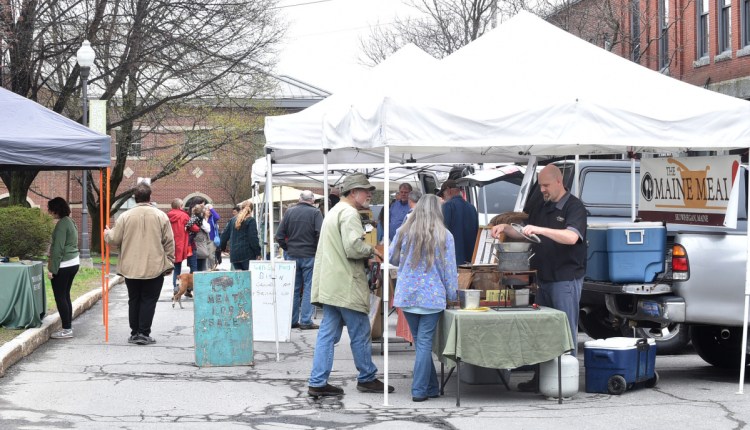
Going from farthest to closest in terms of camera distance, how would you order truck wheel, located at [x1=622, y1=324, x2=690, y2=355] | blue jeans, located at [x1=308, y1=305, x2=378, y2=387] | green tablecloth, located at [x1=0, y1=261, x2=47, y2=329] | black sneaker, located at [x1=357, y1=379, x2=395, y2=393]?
1. green tablecloth, located at [x1=0, y1=261, x2=47, y2=329]
2. truck wheel, located at [x1=622, y1=324, x2=690, y2=355]
3. black sneaker, located at [x1=357, y1=379, x2=395, y2=393]
4. blue jeans, located at [x1=308, y1=305, x2=378, y2=387]

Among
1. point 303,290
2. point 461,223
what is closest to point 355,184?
point 461,223

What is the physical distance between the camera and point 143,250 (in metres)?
12.2

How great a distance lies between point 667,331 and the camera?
10875mm

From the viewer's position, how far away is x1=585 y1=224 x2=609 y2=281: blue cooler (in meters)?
9.79

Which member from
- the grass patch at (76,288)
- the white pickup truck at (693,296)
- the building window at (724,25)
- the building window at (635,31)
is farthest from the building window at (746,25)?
the grass patch at (76,288)

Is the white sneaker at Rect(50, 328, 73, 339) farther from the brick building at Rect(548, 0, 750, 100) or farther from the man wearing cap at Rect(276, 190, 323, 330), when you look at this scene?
the brick building at Rect(548, 0, 750, 100)

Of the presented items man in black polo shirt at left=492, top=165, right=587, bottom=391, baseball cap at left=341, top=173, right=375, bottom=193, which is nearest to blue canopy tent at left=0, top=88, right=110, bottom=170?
baseball cap at left=341, top=173, right=375, bottom=193

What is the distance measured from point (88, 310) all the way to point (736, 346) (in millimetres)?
10864

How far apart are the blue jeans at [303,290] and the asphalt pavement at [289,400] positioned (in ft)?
7.63

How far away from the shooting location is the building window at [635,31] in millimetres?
27391

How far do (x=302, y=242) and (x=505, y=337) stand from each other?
5.98m

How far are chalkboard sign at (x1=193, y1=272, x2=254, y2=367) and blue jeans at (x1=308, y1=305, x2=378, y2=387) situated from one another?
201cm

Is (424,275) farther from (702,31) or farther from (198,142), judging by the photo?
(198,142)

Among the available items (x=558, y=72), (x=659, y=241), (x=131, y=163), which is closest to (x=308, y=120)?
(x=558, y=72)
